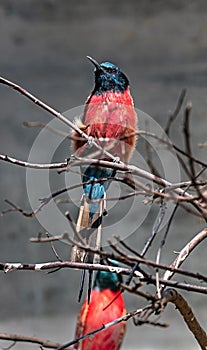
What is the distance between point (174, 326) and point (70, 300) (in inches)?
16.2

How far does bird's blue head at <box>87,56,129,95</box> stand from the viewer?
1.63 m

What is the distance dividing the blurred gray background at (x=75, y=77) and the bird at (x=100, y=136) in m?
1.35

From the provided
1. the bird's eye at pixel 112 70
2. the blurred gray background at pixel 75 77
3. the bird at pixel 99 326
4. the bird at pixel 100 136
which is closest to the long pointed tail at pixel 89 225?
the bird at pixel 100 136

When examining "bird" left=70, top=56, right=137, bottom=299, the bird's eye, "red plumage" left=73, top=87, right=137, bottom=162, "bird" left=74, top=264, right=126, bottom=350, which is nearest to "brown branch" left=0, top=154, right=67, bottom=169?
"bird" left=70, top=56, right=137, bottom=299

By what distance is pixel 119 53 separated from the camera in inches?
121

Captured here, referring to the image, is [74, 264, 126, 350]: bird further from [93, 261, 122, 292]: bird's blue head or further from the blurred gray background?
the blurred gray background

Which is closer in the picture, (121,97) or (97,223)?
(97,223)

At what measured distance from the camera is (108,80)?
164cm

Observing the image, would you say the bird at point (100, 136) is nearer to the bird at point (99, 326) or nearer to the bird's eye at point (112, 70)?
the bird's eye at point (112, 70)

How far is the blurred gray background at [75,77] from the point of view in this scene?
2.97m

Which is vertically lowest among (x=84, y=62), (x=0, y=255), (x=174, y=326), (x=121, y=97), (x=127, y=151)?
(x=174, y=326)

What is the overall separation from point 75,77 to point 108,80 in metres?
1.53

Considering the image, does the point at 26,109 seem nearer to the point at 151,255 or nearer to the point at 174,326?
the point at 151,255

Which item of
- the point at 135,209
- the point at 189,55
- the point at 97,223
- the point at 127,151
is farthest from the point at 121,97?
the point at 189,55
